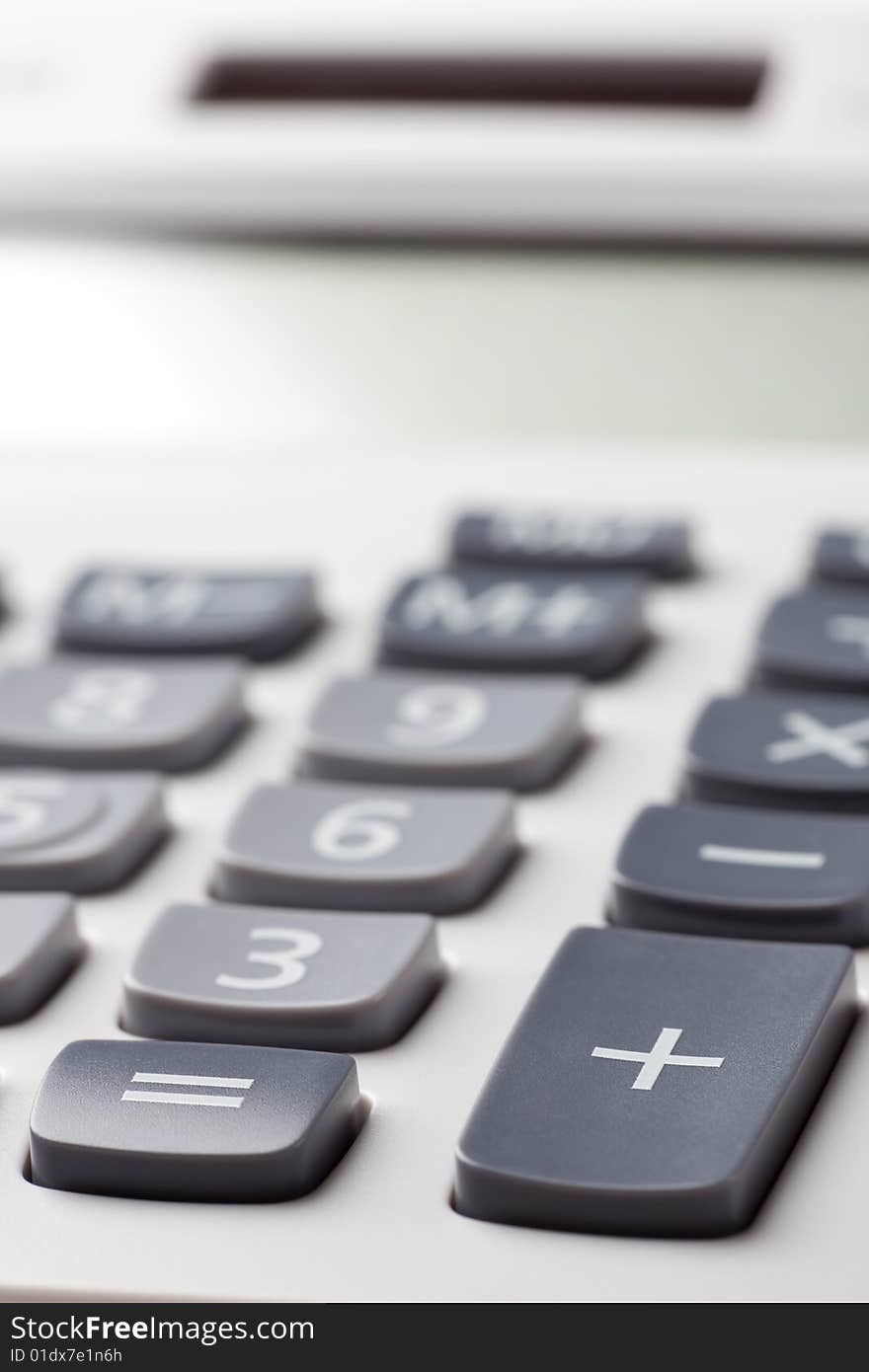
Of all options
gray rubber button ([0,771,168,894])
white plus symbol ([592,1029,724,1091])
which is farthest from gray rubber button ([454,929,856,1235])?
gray rubber button ([0,771,168,894])

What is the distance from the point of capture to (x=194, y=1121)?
1.05 ft

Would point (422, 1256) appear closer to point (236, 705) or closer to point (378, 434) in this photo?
point (236, 705)

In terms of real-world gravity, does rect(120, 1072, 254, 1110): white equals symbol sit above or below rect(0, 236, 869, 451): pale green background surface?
below

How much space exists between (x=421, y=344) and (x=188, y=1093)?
0.35 m

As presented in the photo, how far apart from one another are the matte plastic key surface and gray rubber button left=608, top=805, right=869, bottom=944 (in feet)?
0.23

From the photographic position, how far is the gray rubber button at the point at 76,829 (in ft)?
1.36

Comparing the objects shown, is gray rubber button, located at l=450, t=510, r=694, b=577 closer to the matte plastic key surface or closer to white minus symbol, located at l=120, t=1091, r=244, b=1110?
the matte plastic key surface

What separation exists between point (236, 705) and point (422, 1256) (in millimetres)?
208

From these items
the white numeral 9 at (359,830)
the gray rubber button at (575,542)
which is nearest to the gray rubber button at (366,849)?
the white numeral 9 at (359,830)

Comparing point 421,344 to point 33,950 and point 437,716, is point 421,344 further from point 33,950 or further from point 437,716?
point 33,950

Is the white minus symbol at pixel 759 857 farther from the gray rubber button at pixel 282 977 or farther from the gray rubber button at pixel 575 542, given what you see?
the gray rubber button at pixel 575 542

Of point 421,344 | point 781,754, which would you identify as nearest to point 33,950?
point 781,754

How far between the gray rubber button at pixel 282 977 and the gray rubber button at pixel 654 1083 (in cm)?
3

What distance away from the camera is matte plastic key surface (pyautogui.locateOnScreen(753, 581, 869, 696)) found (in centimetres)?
46
